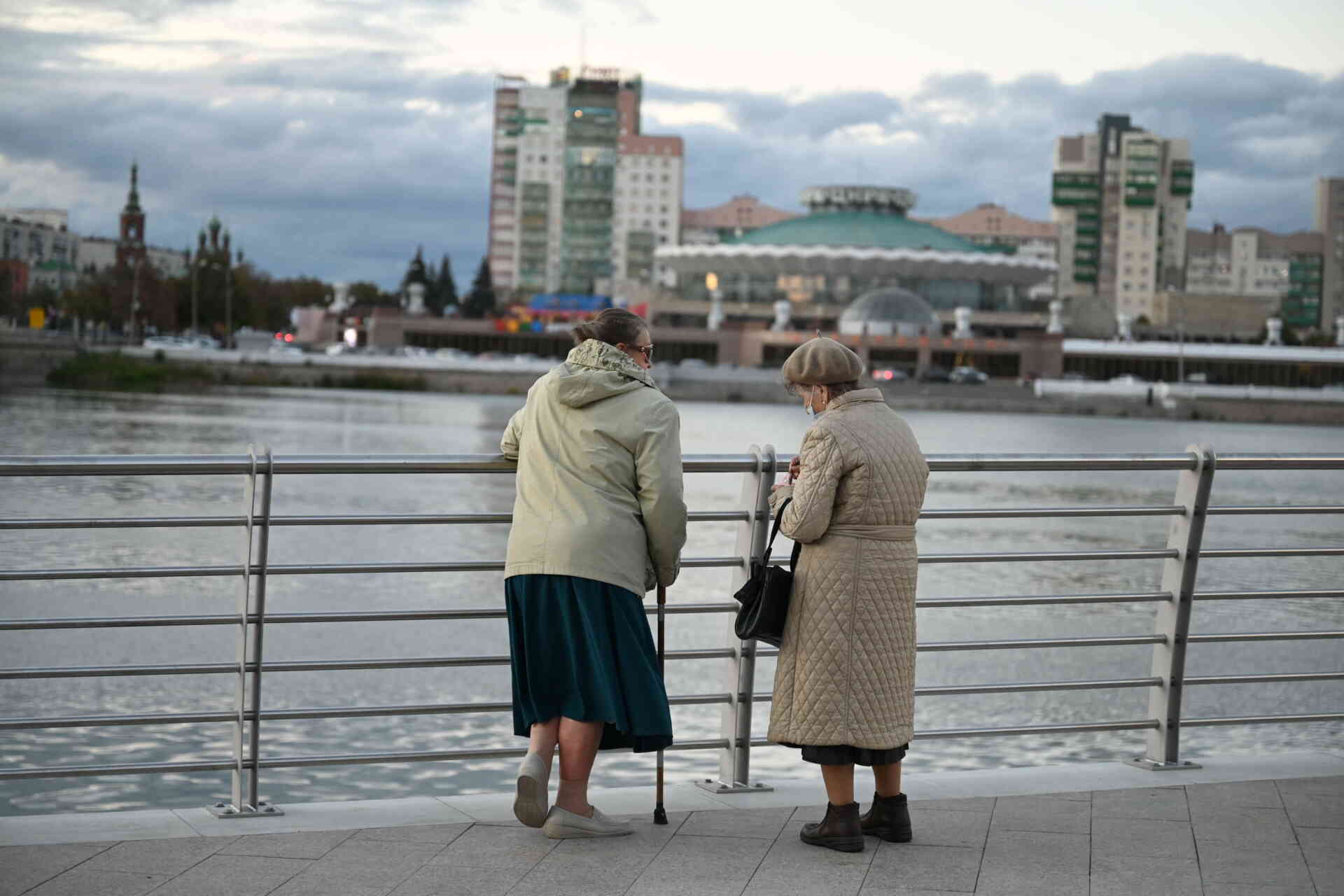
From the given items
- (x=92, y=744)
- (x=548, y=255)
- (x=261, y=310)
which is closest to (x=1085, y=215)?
(x=548, y=255)

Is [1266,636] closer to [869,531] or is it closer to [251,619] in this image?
[869,531]

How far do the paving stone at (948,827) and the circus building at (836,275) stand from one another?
417 ft

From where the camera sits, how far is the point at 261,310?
140 metres

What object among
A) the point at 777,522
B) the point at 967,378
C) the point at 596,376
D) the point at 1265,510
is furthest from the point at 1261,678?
the point at 967,378

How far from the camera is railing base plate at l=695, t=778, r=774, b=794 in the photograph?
579cm

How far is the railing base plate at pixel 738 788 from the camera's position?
579cm

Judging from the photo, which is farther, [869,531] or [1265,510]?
[1265,510]

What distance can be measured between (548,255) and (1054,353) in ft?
229

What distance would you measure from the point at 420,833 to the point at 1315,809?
3069 millimetres

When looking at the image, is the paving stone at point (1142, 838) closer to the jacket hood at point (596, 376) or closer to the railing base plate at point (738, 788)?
the railing base plate at point (738, 788)

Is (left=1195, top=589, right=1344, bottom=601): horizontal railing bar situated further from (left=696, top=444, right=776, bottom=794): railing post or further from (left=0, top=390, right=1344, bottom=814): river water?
(left=0, top=390, right=1344, bottom=814): river water

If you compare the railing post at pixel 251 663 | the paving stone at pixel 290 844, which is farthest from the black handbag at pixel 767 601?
the railing post at pixel 251 663

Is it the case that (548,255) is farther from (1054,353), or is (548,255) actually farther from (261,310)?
(1054,353)

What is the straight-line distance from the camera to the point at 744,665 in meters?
5.77
